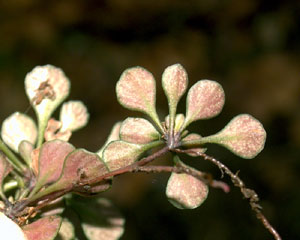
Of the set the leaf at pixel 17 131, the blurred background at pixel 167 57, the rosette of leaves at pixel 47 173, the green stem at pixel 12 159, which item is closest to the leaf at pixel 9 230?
the rosette of leaves at pixel 47 173

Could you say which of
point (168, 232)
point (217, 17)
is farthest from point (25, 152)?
point (217, 17)

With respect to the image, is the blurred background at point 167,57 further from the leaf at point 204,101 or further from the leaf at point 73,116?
the leaf at point 204,101

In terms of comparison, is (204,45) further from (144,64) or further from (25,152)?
(25,152)

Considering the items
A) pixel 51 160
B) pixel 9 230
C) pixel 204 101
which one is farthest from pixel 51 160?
pixel 204 101

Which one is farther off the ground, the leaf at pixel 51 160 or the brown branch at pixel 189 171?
the leaf at pixel 51 160

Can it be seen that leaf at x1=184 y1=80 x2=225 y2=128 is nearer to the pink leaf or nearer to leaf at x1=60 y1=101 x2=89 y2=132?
the pink leaf

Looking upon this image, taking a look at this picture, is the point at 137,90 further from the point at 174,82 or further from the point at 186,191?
the point at 186,191
